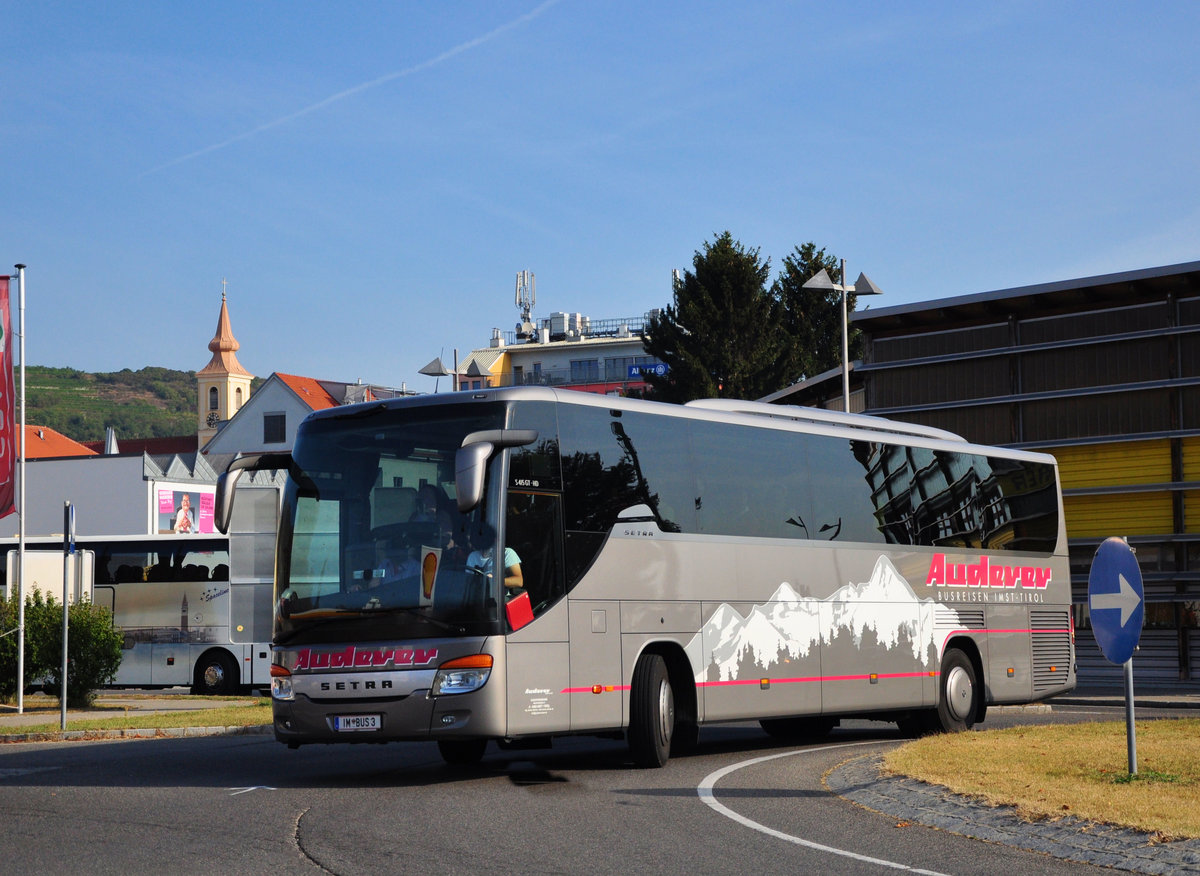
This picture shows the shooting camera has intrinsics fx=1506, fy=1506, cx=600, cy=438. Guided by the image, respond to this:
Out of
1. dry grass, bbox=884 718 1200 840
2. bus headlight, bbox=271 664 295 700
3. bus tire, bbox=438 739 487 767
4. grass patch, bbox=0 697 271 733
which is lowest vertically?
grass patch, bbox=0 697 271 733

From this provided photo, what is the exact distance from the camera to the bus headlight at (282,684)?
516 inches

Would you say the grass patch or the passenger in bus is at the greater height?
the passenger in bus

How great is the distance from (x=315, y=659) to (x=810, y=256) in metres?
62.4

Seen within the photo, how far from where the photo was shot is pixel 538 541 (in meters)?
13.1

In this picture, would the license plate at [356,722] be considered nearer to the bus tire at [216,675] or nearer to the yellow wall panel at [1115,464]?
the bus tire at [216,675]

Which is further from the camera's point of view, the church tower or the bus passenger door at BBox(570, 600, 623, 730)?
the church tower

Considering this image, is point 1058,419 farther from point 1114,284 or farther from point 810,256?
point 810,256

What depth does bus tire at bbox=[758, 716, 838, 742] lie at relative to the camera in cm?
1891

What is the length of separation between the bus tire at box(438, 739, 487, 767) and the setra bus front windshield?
2.55m

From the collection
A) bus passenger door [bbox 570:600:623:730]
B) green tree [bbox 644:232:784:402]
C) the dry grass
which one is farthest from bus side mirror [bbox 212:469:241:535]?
green tree [bbox 644:232:784:402]

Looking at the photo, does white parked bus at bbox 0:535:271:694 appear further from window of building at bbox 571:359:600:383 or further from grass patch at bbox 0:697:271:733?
window of building at bbox 571:359:600:383

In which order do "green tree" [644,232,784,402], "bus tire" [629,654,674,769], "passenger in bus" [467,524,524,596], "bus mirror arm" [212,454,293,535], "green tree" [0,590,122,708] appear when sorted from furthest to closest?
"green tree" [644,232,784,402] < "green tree" [0,590,122,708] < "bus tire" [629,654,674,769] < "bus mirror arm" [212,454,293,535] < "passenger in bus" [467,524,524,596]

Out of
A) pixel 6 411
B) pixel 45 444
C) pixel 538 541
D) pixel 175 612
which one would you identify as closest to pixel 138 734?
pixel 6 411

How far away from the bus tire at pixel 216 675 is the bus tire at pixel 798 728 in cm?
1710
